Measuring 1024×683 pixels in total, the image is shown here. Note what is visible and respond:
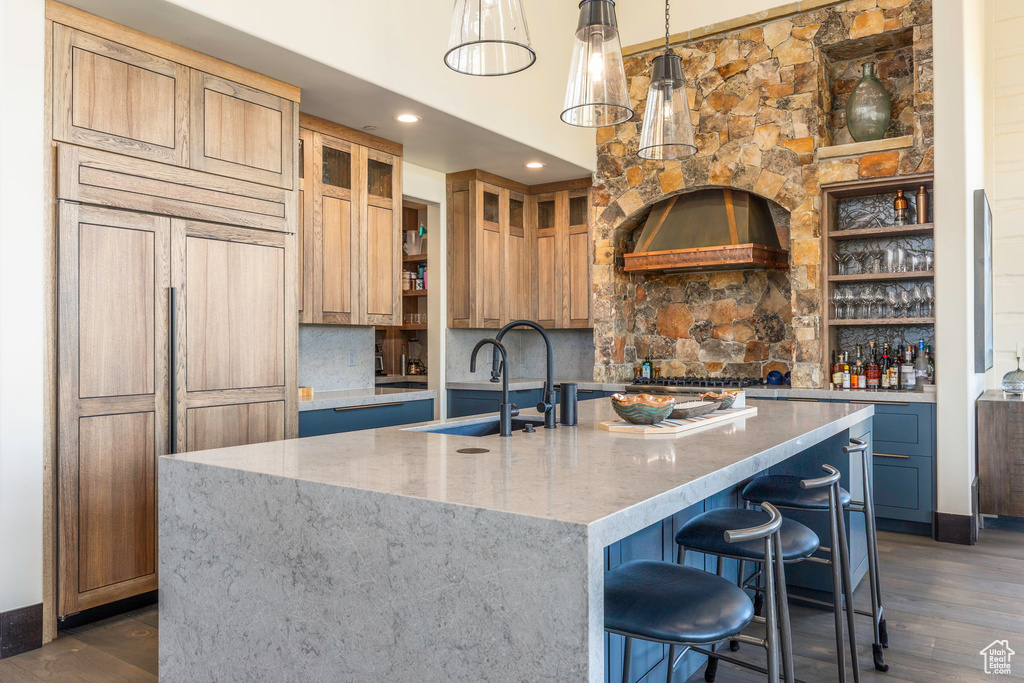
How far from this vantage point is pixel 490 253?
19.3 ft

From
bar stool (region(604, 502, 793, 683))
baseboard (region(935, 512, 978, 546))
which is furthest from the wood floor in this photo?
bar stool (region(604, 502, 793, 683))

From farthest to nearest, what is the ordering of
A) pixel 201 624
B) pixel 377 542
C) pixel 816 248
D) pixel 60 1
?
1. pixel 816 248
2. pixel 60 1
3. pixel 201 624
4. pixel 377 542

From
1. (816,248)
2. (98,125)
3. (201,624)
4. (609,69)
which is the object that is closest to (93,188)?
(98,125)

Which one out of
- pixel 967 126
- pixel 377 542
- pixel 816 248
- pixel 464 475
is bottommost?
pixel 377 542

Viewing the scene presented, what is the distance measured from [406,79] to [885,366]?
12.1 feet

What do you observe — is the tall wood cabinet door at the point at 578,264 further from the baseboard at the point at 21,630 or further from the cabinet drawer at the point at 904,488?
the baseboard at the point at 21,630

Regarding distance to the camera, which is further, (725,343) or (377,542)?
(725,343)

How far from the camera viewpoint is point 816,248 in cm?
489

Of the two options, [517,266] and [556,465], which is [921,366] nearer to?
[517,266]

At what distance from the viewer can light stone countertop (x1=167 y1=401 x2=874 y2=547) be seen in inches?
54.8

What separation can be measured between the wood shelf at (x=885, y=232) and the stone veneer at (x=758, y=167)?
19cm

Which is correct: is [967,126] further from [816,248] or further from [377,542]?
[377,542]

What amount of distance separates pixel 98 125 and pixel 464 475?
7.96ft

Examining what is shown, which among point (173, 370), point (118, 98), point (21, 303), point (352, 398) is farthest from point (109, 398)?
point (352, 398)
